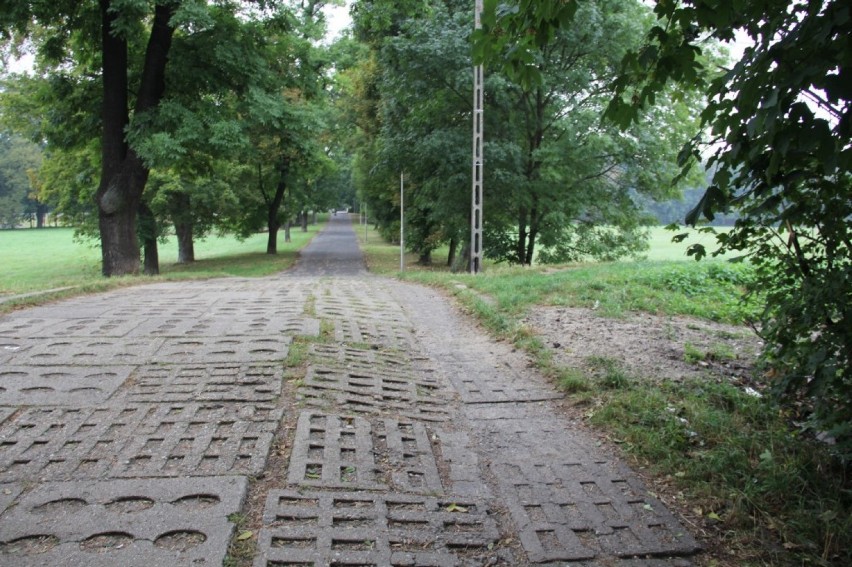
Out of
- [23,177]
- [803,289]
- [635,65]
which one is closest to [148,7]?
[635,65]

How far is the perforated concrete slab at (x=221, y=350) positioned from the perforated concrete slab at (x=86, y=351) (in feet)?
0.44

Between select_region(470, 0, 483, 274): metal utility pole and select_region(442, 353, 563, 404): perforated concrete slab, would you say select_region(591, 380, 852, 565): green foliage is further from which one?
select_region(470, 0, 483, 274): metal utility pole

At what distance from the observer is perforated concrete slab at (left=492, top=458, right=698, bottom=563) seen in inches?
108

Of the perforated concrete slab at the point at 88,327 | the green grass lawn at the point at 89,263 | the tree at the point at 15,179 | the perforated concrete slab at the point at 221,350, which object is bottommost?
the green grass lawn at the point at 89,263

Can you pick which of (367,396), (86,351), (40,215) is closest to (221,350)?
(86,351)

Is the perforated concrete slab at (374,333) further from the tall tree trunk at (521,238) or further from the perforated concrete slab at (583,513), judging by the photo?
the tall tree trunk at (521,238)

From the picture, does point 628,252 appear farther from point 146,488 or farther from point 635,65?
point 146,488

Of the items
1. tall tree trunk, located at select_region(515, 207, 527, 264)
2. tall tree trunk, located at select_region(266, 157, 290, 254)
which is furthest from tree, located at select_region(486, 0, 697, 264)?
tall tree trunk, located at select_region(266, 157, 290, 254)

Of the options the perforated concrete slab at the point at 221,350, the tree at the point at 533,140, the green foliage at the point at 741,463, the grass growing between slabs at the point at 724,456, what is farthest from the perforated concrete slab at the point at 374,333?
the tree at the point at 533,140

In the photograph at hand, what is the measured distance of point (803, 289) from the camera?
3.40 metres

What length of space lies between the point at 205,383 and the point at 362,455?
1637 mm

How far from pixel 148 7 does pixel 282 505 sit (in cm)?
1141

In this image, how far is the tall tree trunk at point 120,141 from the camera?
13305mm

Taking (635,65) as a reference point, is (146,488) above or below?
below
